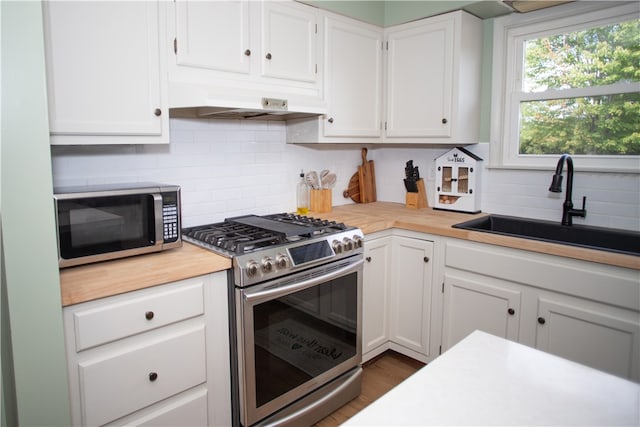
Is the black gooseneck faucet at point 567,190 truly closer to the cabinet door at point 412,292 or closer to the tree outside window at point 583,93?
the tree outside window at point 583,93

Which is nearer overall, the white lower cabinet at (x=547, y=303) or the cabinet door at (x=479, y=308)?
the white lower cabinet at (x=547, y=303)

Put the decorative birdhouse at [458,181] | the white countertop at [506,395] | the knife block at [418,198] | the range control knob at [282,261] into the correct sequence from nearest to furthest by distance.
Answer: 1. the white countertop at [506,395]
2. the range control knob at [282,261]
3. the decorative birdhouse at [458,181]
4. the knife block at [418,198]

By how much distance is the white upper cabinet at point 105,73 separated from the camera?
1.66m

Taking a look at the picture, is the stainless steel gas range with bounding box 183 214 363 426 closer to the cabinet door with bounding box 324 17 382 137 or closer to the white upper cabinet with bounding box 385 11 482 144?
the cabinet door with bounding box 324 17 382 137

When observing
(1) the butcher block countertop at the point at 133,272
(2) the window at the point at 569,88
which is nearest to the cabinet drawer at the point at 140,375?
(1) the butcher block countertop at the point at 133,272

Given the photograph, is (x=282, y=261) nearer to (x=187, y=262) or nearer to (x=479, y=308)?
(x=187, y=262)

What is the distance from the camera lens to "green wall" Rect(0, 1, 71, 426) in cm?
129

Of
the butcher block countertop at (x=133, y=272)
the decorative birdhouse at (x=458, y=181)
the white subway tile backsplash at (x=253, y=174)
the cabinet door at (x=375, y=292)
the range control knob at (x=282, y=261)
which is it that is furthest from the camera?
the decorative birdhouse at (x=458, y=181)

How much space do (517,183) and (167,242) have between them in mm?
2176

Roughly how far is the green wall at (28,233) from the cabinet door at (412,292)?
1.89 meters

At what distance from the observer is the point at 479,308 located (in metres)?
2.43

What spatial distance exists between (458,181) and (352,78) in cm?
102

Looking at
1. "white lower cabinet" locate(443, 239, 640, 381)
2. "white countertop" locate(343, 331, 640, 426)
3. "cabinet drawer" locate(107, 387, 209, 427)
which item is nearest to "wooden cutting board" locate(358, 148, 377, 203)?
"white lower cabinet" locate(443, 239, 640, 381)

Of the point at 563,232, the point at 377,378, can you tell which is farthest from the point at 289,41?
the point at 377,378
